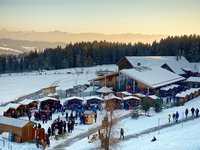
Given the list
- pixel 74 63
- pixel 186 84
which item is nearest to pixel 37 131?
pixel 186 84

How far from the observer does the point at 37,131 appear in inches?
973

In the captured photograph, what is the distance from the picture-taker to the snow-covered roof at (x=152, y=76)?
45438 mm

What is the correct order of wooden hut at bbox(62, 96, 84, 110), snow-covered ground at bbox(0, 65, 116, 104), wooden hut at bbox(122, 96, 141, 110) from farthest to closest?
snow-covered ground at bbox(0, 65, 116, 104), wooden hut at bbox(122, 96, 141, 110), wooden hut at bbox(62, 96, 84, 110)

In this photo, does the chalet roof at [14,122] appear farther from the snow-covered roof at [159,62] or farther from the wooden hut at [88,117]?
the snow-covered roof at [159,62]

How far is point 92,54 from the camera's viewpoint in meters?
120

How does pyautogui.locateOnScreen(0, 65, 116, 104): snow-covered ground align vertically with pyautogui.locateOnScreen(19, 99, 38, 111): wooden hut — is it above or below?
below

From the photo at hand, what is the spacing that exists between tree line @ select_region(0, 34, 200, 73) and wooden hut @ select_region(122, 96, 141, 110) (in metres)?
72.4

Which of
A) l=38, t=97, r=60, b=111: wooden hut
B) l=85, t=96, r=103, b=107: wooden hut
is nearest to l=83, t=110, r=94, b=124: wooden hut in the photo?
l=85, t=96, r=103, b=107: wooden hut

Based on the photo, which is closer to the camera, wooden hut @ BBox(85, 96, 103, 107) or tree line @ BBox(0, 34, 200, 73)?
wooden hut @ BBox(85, 96, 103, 107)

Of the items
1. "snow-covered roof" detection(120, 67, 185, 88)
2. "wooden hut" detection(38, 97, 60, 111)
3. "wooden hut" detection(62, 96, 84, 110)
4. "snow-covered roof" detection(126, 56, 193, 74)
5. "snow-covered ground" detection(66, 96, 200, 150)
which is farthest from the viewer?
"snow-covered roof" detection(126, 56, 193, 74)

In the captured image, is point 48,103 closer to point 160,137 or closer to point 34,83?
point 160,137

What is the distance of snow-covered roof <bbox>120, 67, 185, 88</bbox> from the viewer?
45.4 m

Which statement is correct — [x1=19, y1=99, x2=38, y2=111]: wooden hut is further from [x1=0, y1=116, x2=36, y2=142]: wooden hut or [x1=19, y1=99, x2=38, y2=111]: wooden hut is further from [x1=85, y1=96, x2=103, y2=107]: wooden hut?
[x1=0, y1=116, x2=36, y2=142]: wooden hut

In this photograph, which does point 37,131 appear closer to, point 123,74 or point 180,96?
point 180,96
